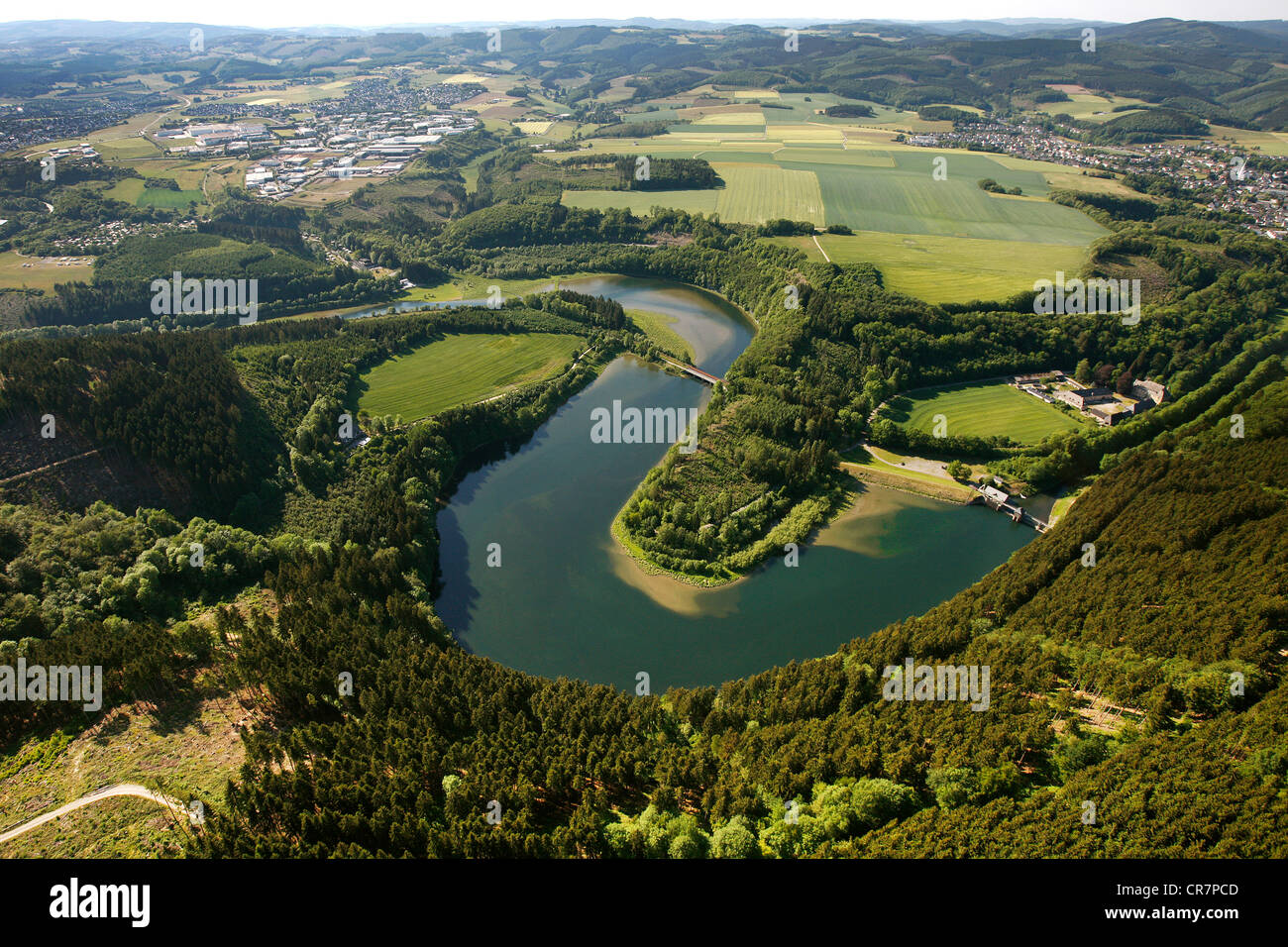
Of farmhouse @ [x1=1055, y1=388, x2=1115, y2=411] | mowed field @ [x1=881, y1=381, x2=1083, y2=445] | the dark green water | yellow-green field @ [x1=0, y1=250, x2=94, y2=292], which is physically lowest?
the dark green water

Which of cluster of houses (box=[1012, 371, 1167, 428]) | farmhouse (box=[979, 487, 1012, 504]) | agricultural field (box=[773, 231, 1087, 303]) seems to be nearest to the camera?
farmhouse (box=[979, 487, 1012, 504])

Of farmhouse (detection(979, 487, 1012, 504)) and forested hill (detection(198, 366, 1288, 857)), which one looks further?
farmhouse (detection(979, 487, 1012, 504))

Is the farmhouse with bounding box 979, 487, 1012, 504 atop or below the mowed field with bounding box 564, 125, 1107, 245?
below

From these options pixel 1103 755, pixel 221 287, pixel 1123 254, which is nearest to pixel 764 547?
pixel 1103 755

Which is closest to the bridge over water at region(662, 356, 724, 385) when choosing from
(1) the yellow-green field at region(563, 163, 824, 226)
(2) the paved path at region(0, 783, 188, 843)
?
(1) the yellow-green field at region(563, 163, 824, 226)

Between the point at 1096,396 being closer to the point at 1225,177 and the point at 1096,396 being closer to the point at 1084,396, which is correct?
the point at 1084,396

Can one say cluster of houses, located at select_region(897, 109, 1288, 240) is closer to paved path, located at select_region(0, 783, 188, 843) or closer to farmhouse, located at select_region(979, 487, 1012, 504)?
farmhouse, located at select_region(979, 487, 1012, 504)
